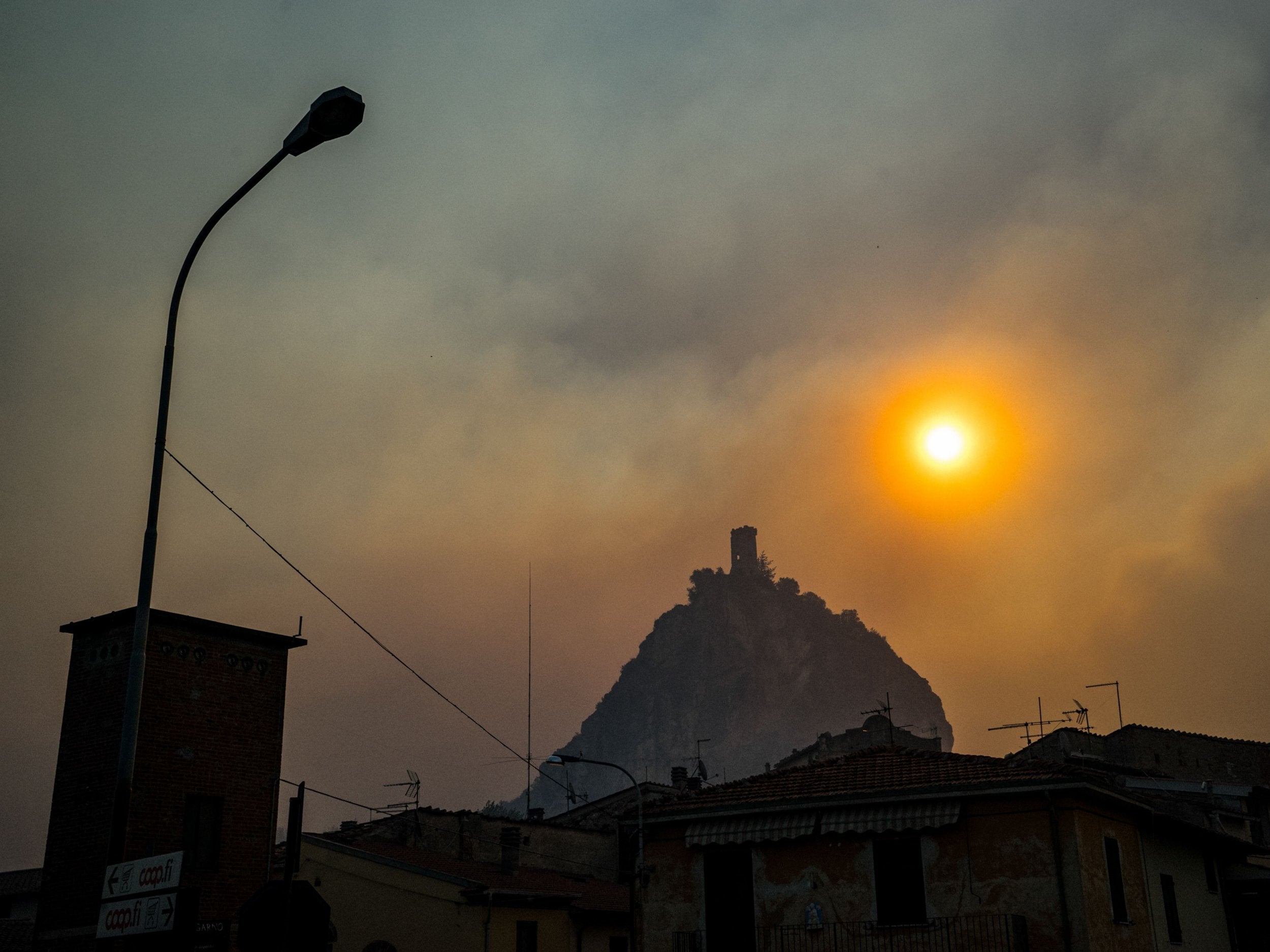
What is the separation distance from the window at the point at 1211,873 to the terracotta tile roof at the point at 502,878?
15178 mm

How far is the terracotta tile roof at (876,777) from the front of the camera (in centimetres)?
2209

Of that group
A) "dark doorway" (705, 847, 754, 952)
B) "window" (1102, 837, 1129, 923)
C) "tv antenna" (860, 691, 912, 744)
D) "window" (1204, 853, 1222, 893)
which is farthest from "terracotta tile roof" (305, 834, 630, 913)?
"window" (1204, 853, 1222, 893)

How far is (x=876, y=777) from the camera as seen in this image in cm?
2425

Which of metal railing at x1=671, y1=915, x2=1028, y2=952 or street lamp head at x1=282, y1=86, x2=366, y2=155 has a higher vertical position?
street lamp head at x1=282, y1=86, x2=366, y2=155

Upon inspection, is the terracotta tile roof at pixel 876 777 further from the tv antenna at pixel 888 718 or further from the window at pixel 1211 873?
the tv antenna at pixel 888 718

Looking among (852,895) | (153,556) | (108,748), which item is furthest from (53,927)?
(852,895)

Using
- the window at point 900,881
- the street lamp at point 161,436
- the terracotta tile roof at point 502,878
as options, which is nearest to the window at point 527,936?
the terracotta tile roof at point 502,878

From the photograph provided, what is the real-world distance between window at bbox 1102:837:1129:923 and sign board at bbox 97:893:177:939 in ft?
59.4

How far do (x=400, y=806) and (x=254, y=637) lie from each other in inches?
721

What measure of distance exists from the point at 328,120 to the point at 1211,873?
87.5 ft

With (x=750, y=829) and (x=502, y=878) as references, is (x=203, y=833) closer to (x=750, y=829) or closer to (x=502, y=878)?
(x=750, y=829)

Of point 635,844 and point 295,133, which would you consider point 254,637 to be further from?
point 295,133

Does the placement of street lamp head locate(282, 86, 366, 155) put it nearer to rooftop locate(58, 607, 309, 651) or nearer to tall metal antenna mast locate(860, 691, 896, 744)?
rooftop locate(58, 607, 309, 651)

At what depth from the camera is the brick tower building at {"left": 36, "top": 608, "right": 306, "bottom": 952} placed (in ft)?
76.1
